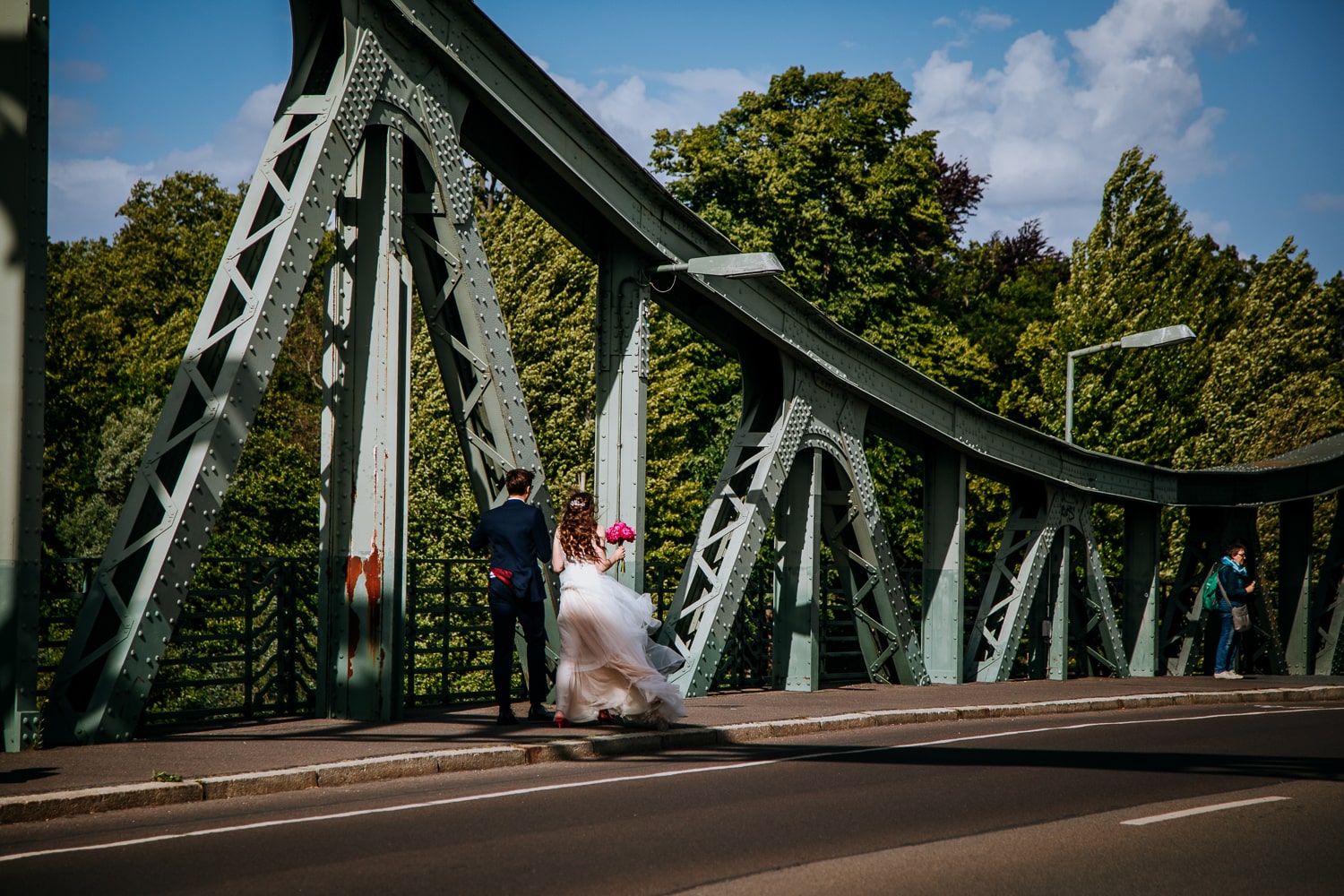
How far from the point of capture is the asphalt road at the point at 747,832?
5855mm

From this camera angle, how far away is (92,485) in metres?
42.2

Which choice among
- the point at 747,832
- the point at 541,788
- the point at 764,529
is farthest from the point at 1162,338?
the point at 747,832

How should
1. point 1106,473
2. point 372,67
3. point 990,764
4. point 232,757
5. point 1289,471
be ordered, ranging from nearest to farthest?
1. point 232,757
2. point 990,764
3. point 372,67
4. point 1106,473
5. point 1289,471

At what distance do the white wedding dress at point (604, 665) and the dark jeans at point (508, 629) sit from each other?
24 cm

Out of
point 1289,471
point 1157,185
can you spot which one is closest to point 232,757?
point 1289,471

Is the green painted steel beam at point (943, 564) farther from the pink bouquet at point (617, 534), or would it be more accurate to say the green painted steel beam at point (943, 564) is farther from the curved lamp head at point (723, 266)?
the pink bouquet at point (617, 534)

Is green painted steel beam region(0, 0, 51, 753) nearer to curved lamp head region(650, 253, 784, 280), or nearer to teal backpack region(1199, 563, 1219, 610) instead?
curved lamp head region(650, 253, 784, 280)

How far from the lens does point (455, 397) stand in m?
12.1

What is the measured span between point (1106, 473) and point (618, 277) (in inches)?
421

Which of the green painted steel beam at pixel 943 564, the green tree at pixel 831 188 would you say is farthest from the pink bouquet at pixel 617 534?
the green tree at pixel 831 188

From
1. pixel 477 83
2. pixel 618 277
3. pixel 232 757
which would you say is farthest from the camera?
pixel 618 277

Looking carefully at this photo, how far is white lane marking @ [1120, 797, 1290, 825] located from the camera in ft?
24.8

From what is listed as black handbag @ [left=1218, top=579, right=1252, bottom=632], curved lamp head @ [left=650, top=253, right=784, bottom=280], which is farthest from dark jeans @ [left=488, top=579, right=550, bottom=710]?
black handbag @ [left=1218, top=579, right=1252, bottom=632]

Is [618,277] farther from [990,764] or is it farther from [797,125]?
[797,125]
